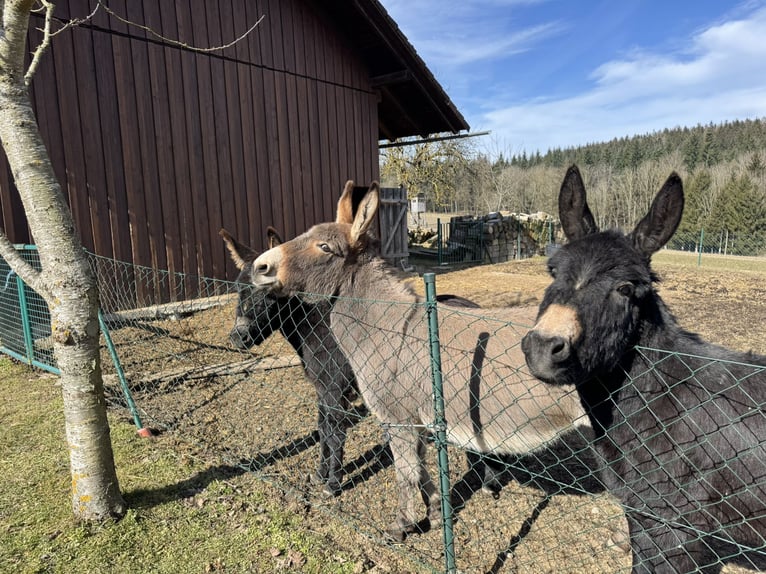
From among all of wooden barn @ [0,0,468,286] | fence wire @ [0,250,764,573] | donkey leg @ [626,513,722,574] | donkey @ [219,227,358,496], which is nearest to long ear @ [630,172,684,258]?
fence wire @ [0,250,764,573]

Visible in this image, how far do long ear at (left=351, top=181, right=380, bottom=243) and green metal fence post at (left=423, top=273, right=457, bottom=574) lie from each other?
1056 mm

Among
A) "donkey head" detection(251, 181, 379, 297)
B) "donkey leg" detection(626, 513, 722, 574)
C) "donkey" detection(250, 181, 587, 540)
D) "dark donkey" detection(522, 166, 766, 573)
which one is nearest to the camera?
"dark donkey" detection(522, 166, 766, 573)

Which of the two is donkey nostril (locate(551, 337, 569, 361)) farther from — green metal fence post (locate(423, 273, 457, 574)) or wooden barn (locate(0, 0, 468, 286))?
wooden barn (locate(0, 0, 468, 286))

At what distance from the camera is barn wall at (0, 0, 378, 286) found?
283 inches

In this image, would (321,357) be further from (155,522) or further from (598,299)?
(598,299)

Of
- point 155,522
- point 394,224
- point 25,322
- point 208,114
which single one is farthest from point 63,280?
point 394,224

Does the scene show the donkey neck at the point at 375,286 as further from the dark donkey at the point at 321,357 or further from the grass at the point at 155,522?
the grass at the point at 155,522

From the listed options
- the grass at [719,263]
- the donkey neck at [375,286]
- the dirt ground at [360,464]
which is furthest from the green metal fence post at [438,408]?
the grass at [719,263]

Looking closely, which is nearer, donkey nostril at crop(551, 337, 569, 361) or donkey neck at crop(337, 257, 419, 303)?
donkey nostril at crop(551, 337, 569, 361)

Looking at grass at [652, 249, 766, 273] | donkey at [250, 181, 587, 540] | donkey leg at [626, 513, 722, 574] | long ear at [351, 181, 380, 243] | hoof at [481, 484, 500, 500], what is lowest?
grass at [652, 249, 766, 273]

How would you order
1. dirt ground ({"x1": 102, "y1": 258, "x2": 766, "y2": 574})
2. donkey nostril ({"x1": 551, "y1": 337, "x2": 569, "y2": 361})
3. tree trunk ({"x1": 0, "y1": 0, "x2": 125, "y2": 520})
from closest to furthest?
donkey nostril ({"x1": 551, "y1": 337, "x2": 569, "y2": 361}), tree trunk ({"x1": 0, "y1": 0, "x2": 125, "y2": 520}), dirt ground ({"x1": 102, "y1": 258, "x2": 766, "y2": 574})

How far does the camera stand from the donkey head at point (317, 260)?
305 cm

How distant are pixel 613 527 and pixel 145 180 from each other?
845 cm

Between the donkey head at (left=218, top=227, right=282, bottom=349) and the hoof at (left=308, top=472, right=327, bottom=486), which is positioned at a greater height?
the donkey head at (left=218, top=227, right=282, bottom=349)
